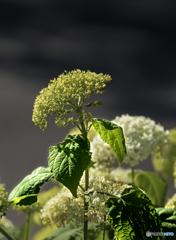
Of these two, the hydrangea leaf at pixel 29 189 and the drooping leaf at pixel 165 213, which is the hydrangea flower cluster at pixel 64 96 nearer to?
the hydrangea leaf at pixel 29 189

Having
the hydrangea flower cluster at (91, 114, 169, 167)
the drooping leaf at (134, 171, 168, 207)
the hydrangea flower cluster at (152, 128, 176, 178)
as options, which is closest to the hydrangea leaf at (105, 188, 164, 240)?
the hydrangea flower cluster at (91, 114, 169, 167)

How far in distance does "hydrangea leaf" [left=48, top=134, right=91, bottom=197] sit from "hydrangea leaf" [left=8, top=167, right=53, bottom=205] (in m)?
0.05

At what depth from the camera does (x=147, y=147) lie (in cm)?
129

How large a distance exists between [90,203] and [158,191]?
1015 millimetres

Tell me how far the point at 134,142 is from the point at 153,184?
1.40 ft

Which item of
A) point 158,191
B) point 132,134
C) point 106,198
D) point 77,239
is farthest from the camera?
point 158,191

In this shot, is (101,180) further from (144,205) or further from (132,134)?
(132,134)

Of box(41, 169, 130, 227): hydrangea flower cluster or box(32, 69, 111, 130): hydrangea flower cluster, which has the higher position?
box(32, 69, 111, 130): hydrangea flower cluster

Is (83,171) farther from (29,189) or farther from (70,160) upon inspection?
(29,189)

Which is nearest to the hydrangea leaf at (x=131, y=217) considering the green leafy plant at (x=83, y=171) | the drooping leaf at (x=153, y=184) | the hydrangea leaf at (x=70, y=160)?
the green leafy plant at (x=83, y=171)

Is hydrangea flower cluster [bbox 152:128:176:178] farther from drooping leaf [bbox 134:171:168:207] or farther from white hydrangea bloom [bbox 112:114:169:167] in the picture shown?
white hydrangea bloom [bbox 112:114:169:167]

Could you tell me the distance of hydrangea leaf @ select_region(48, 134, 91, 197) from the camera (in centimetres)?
57

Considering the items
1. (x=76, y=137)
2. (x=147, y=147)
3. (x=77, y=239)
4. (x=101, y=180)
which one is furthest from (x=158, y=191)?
(x=76, y=137)

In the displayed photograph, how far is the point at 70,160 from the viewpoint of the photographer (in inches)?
23.4
